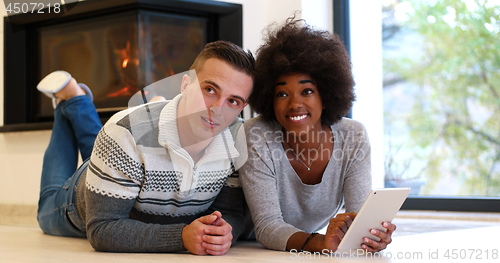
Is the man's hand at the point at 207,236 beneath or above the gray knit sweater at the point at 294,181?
beneath

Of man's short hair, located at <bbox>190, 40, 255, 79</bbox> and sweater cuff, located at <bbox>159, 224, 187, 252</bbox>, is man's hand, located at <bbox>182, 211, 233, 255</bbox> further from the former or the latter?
man's short hair, located at <bbox>190, 40, 255, 79</bbox>

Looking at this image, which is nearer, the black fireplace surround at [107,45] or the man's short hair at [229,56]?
the man's short hair at [229,56]

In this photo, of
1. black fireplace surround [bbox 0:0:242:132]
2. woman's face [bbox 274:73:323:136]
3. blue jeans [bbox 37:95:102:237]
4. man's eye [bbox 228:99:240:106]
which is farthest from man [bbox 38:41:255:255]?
black fireplace surround [bbox 0:0:242:132]

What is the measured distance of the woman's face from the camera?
148 centimetres

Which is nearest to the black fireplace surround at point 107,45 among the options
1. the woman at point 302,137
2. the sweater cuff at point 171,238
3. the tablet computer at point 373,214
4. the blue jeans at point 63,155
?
the blue jeans at point 63,155

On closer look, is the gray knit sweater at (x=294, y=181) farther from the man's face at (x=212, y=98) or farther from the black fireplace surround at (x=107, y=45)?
the black fireplace surround at (x=107, y=45)

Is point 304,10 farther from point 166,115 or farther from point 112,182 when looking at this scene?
point 112,182

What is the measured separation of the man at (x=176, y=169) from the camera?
1.31 meters

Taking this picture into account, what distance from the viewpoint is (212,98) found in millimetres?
1385

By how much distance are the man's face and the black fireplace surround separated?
4.68ft

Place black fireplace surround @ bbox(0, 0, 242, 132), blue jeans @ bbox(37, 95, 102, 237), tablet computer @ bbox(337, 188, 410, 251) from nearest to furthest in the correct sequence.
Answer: tablet computer @ bbox(337, 188, 410, 251)
blue jeans @ bbox(37, 95, 102, 237)
black fireplace surround @ bbox(0, 0, 242, 132)

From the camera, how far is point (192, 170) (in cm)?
139

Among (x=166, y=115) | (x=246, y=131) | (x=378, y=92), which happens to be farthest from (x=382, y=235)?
(x=378, y=92)

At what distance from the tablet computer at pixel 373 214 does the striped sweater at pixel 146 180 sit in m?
0.46
